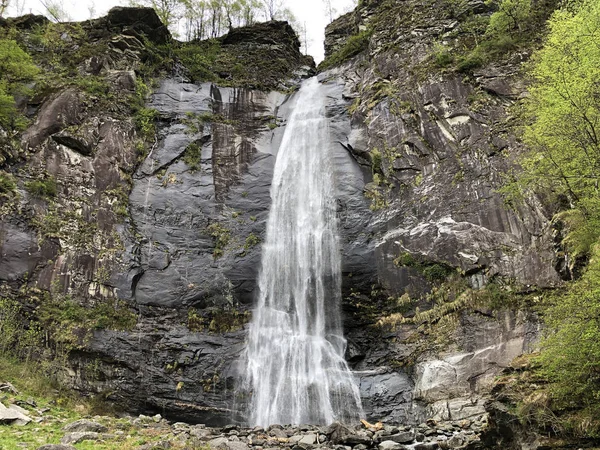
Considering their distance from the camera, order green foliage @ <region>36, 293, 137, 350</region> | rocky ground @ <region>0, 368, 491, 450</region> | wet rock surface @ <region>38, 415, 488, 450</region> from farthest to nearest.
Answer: green foliage @ <region>36, 293, 137, 350</region>
wet rock surface @ <region>38, 415, 488, 450</region>
rocky ground @ <region>0, 368, 491, 450</region>

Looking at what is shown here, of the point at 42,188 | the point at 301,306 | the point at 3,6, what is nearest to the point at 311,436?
the point at 301,306

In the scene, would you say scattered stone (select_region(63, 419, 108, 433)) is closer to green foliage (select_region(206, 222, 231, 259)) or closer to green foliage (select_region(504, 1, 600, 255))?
green foliage (select_region(206, 222, 231, 259))

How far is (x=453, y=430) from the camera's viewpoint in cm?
1236

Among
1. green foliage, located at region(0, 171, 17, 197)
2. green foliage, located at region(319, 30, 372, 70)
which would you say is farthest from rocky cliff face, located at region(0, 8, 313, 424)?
green foliage, located at region(319, 30, 372, 70)

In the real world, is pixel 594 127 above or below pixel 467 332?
above

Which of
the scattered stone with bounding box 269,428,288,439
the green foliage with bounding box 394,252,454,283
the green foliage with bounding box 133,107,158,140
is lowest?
the scattered stone with bounding box 269,428,288,439

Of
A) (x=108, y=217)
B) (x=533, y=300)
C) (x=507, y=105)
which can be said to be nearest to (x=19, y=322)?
(x=108, y=217)

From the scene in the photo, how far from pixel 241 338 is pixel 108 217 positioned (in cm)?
798

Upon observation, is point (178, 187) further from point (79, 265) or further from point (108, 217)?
point (79, 265)

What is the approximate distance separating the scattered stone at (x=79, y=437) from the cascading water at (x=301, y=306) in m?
6.65

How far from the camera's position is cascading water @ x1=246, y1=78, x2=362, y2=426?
1572 cm

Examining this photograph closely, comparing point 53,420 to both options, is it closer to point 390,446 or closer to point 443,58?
point 390,446

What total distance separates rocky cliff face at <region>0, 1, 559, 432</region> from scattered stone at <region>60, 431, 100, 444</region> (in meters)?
5.73

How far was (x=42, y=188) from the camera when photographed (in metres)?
18.4
